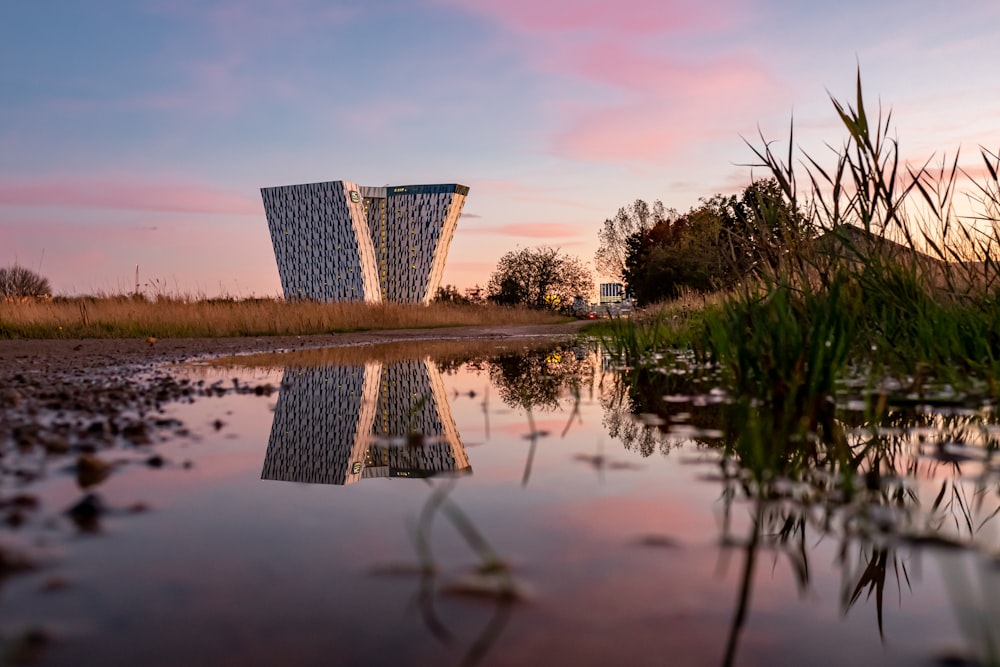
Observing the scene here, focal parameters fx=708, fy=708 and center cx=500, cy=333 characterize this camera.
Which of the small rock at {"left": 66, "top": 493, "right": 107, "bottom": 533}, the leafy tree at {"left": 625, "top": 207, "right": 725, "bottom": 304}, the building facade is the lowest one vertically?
the small rock at {"left": 66, "top": 493, "right": 107, "bottom": 533}

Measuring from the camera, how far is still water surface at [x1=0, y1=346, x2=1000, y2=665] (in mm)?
1312

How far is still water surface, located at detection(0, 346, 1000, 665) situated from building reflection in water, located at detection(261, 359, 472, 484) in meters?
0.04

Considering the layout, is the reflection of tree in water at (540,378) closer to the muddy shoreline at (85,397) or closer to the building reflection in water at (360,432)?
the building reflection in water at (360,432)

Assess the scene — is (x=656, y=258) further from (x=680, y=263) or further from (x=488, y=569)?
(x=488, y=569)

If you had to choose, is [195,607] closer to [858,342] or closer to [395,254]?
[858,342]

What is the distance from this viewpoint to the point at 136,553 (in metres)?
1.84

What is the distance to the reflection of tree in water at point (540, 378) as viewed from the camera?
5.24m

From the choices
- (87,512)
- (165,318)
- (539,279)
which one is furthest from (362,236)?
(87,512)

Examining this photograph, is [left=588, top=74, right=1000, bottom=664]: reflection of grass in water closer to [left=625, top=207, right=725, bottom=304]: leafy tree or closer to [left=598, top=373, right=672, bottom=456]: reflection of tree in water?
[left=598, top=373, right=672, bottom=456]: reflection of tree in water

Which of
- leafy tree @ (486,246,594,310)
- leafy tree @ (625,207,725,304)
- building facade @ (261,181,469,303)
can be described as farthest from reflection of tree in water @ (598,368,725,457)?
building facade @ (261,181,469,303)

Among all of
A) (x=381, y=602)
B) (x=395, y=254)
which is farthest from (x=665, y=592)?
(x=395, y=254)

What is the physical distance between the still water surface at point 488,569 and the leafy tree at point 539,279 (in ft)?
213

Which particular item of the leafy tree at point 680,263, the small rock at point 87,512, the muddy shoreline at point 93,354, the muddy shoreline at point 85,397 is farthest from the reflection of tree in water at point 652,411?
the leafy tree at point 680,263

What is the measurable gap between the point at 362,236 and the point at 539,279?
27.8 meters
